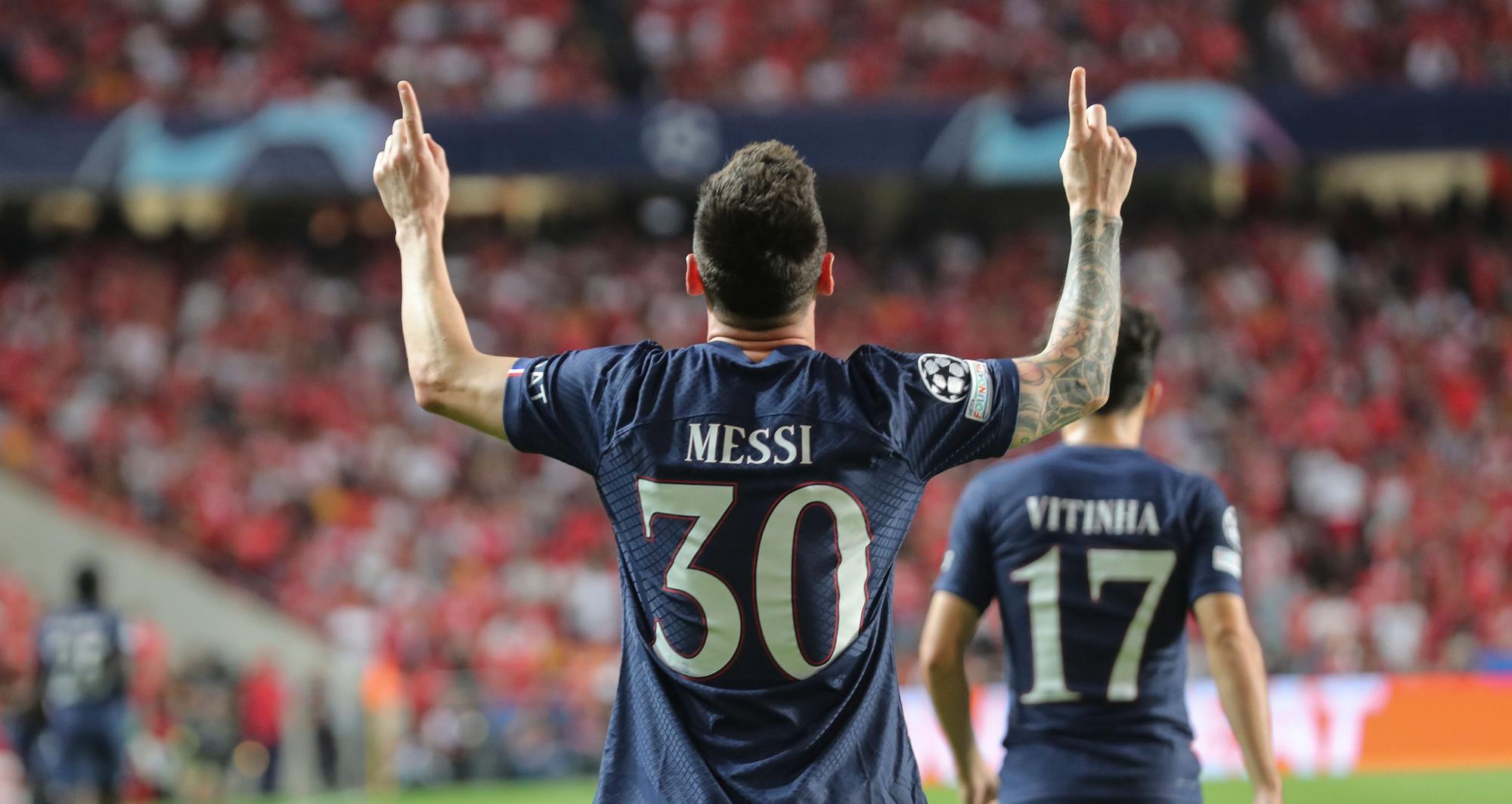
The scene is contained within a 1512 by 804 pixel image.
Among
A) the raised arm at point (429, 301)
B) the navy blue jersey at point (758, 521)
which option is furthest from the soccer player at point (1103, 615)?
the raised arm at point (429, 301)

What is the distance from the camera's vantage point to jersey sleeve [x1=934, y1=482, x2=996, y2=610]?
150 inches

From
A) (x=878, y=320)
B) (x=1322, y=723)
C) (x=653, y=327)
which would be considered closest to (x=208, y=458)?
(x=653, y=327)

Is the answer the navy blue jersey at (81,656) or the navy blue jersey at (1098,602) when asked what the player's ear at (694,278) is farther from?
the navy blue jersey at (81,656)

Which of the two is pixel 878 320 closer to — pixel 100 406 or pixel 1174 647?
pixel 100 406

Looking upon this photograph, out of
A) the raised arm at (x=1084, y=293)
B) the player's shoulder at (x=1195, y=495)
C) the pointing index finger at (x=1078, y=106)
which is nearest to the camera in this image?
the raised arm at (x=1084, y=293)

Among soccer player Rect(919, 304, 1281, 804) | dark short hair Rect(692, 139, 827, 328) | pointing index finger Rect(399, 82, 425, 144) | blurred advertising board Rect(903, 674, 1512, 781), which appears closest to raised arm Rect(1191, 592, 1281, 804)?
soccer player Rect(919, 304, 1281, 804)

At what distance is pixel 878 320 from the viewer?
1908 centimetres

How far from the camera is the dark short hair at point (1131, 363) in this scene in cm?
382

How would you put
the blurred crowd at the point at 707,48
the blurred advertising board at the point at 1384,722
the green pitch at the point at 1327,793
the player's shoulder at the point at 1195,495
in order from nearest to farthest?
the player's shoulder at the point at 1195,495 → the green pitch at the point at 1327,793 → the blurred advertising board at the point at 1384,722 → the blurred crowd at the point at 707,48

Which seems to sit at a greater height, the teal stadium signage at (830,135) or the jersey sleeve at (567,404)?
the teal stadium signage at (830,135)

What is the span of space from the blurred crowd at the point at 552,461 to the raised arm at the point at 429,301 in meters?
10.6

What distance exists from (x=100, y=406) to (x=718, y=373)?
16.0 meters

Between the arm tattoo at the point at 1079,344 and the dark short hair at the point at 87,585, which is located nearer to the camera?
the arm tattoo at the point at 1079,344

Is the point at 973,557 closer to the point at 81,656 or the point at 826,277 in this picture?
the point at 826,277
